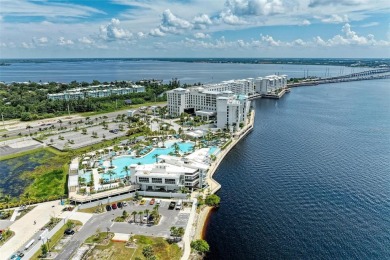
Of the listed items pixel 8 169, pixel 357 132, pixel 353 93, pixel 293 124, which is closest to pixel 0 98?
pixel 8 169

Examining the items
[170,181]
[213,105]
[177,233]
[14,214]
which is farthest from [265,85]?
[14,214]

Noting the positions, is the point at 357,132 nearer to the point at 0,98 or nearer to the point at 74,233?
the point at 74,233

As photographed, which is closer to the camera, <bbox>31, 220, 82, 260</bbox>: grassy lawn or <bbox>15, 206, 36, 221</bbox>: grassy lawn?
<bbox>31, 220, 82, 260</bbox>: grassy lawn

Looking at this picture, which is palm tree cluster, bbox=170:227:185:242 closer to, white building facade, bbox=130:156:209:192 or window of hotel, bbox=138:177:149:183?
white building facade, bbox=130:156:209:192

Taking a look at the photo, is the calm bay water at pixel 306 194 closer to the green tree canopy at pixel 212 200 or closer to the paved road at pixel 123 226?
the green tree canopy at pixel 212 200

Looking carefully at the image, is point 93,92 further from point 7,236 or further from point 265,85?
point 7,236

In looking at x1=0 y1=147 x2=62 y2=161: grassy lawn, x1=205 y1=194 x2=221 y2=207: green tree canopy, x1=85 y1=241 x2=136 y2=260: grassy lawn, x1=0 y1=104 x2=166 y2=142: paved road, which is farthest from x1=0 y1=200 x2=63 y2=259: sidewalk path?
x1=0 y1=104 x2=166 y2=142: paved road
